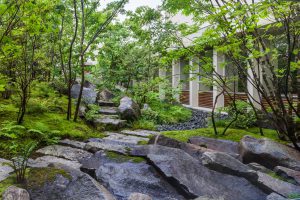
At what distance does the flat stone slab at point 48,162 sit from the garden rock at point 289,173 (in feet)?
10.4

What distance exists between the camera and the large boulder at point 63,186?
123 inches

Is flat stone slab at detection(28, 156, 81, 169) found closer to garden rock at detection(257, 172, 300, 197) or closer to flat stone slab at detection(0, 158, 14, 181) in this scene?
flat stone slab at detection(0, 158, 14, 181)

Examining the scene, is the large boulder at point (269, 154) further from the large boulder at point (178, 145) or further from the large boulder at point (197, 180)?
the large boulder at point (197, 180)

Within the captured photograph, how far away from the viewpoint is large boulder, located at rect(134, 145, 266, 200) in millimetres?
3695

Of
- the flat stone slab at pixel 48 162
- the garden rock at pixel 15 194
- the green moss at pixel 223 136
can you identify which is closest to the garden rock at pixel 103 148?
the flat stone slab at pixel 48 162

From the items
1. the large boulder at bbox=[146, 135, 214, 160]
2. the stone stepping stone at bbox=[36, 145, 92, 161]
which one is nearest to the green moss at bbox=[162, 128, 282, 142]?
the large boulder at bbox=[146, 135, 214, 160]

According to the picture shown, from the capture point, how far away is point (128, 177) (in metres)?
3.80

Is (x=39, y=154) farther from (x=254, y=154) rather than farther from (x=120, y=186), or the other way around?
(x=254, y=154)

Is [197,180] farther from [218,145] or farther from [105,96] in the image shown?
[105,96]

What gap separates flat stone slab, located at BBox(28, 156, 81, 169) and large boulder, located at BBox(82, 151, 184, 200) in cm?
15

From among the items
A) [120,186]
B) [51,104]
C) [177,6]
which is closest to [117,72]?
[51,104]

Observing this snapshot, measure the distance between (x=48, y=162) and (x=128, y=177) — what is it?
1.32 m

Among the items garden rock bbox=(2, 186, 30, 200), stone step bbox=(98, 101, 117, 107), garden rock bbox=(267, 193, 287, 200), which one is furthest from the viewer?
stone step bbox=(98, 101, 117, 107)

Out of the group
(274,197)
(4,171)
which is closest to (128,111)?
(4,171)
